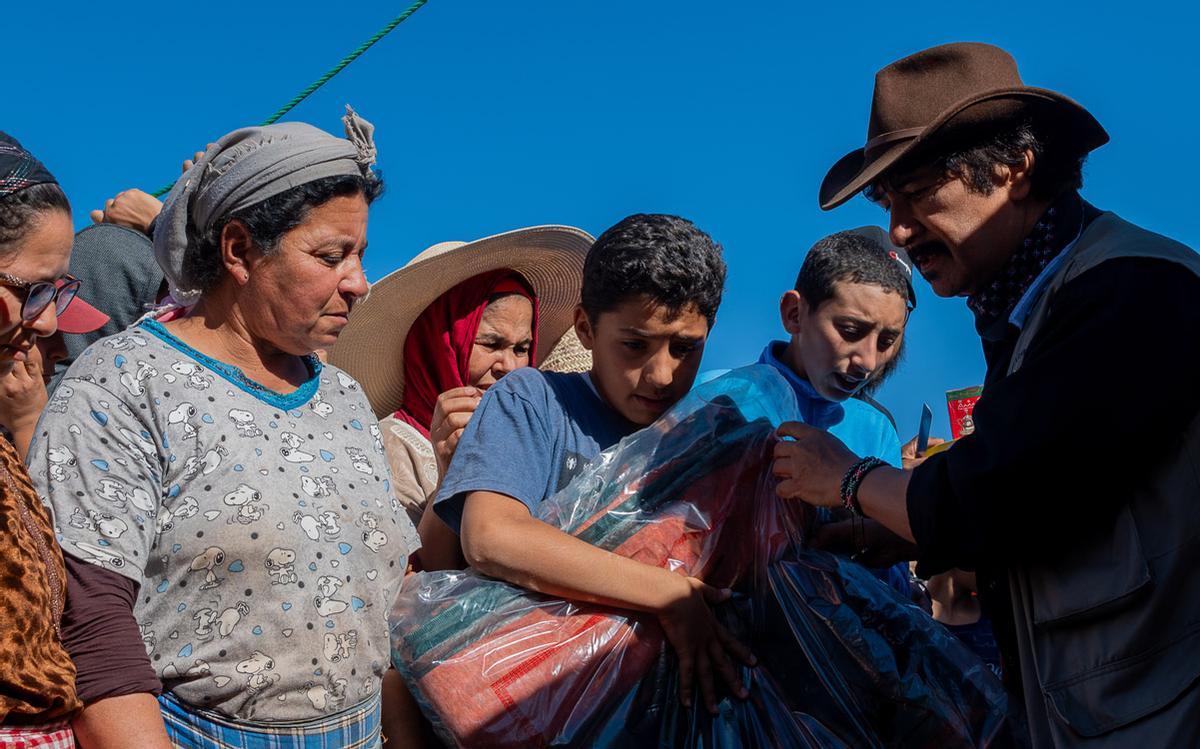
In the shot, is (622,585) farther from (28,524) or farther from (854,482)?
(28,524)

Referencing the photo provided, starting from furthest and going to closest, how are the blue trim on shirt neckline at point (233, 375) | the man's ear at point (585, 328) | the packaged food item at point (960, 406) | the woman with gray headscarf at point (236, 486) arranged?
the packaged food item at point (960, 406)
the man's ear at point (585, 328)
the blue trim on shirt neckline at point (233, 375)
the woman with gray headscarf at point (236, 486)

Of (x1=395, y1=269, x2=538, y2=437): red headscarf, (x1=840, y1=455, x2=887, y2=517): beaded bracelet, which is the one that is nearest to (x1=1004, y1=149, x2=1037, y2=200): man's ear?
(x1=840, y1=455, x2=887, y2=517): beaded bracelet

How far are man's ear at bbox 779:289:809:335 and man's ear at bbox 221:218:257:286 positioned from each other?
92.7 inches

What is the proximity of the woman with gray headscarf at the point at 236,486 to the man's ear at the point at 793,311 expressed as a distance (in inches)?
84.8

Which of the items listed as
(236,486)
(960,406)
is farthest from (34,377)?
(960,406)

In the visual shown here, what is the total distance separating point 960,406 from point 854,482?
3.71 m

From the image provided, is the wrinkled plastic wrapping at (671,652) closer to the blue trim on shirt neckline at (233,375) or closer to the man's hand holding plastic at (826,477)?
the man's hand holding plastic at (826,477)

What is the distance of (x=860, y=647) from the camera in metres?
2.39

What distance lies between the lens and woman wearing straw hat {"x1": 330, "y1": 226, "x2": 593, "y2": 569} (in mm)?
3750

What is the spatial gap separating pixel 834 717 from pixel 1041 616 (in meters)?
0.50

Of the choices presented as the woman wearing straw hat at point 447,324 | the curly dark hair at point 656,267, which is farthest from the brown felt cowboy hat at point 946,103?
the woman wearing straw hat at point 447,324

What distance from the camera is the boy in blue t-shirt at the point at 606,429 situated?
234 centimetres

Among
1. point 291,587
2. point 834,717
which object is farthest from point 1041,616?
point 291,587

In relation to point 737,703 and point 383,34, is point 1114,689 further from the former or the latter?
point 383,34
